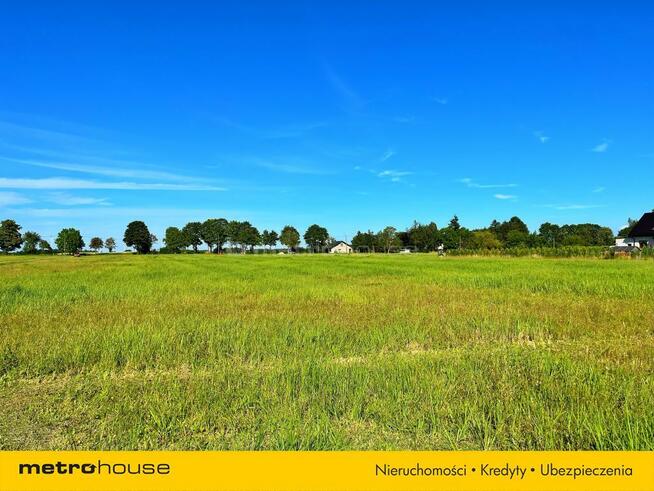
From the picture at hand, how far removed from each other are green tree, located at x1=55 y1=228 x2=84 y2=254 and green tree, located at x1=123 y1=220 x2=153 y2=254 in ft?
51.2

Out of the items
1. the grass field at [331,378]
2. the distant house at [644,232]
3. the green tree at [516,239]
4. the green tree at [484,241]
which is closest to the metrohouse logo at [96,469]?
the grass field at [331,378]

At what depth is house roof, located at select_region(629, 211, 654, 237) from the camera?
6744 centimetres

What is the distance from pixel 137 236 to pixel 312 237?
6366 cm

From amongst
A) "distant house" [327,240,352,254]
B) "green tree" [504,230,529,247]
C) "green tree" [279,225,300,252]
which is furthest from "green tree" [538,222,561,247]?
"green tree" [279,225,300,252]

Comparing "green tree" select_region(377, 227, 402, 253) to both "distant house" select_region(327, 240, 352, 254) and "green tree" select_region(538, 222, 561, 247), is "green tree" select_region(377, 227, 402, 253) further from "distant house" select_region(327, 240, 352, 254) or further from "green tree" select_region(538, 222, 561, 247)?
"green tree" select_region(538, 222, 561, 247)

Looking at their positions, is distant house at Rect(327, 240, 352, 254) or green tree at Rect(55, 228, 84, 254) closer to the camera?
green tree at Rect(55, 228, 84, 254)

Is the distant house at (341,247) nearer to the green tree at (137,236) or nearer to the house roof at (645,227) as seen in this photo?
the green tree at (137,236)

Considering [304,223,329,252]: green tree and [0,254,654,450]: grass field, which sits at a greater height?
[304,223,329,252]: green tree

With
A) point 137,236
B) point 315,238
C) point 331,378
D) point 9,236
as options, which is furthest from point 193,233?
point 331,378

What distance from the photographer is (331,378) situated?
484 cm

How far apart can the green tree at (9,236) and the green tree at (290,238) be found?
82.7 m

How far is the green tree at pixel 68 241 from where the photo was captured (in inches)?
5069

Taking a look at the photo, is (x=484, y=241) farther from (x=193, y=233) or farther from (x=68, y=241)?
(x=68, y=241)

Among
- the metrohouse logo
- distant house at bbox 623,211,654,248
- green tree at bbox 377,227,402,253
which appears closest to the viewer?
the metrohouse logo
